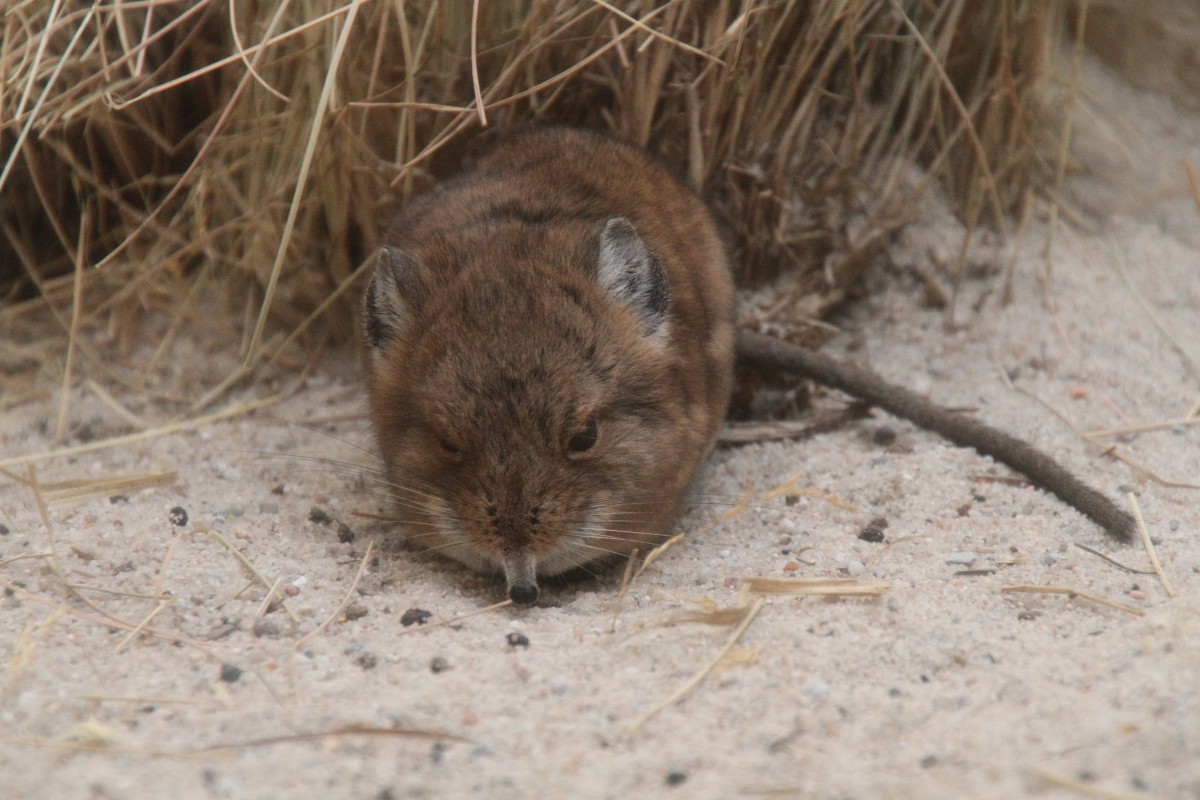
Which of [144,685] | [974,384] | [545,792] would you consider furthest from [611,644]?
[974,384]

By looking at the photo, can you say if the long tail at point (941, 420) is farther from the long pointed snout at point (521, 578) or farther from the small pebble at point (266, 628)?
the small pebble at point (266, 628)

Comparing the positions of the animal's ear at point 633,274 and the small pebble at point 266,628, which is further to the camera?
the animal's ear at point 633,274

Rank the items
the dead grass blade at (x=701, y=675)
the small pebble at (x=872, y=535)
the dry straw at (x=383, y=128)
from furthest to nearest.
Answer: the dry straw at (x=383, y=128)
the small pebble at (x=872, y=535)
the dead grass blade at (x=701, y=675)

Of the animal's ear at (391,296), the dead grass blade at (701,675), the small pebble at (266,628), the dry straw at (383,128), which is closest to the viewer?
the dead grass blade at (701,675)

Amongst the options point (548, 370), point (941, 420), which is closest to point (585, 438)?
point (548, 370)

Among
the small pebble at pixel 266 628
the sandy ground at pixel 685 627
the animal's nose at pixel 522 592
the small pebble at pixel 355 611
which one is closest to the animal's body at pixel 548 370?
the animal's nose at pixel 522 592

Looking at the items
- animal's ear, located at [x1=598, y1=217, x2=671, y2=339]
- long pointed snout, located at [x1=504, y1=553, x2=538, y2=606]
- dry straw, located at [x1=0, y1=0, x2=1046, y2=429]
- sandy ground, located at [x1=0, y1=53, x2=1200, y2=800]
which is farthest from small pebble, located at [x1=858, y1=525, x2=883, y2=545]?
dry straw, located at [x1=0, y1=0, x2=1046, y2=429]
